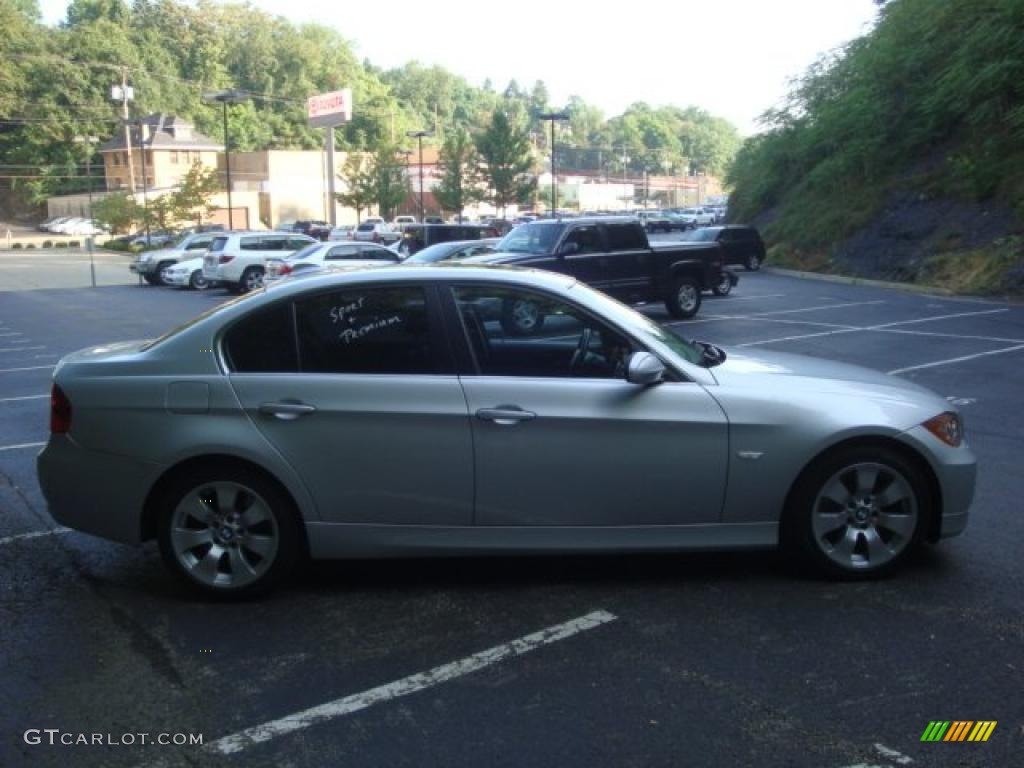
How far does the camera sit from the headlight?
4871 millimetres

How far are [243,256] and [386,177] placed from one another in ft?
154

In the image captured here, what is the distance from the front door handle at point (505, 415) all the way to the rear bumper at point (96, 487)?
1.57 meters

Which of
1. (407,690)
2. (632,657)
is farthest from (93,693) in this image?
(632,657)

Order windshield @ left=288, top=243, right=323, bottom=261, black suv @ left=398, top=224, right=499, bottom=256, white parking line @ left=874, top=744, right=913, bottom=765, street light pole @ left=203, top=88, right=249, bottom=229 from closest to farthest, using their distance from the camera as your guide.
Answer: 1. white parking line @ left=874, top=744, right=913, bottom=765
2. windshield @ left=288, top=243, right=323, bottom=261
3. black suv @ left=398, top=224, right=499, bottom=256
4. street light pole @ left=203, top=88, right=249, bottom=229

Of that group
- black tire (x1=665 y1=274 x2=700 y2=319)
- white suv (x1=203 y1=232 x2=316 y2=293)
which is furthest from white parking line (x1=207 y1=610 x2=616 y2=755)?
white suv (x1=203 y1=232 x2=316 y2=293)

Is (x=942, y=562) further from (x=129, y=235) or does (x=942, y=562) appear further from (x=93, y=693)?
(x=129, y=235)

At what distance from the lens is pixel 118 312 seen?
2203 centimetres

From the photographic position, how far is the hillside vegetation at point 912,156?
85.0 feet

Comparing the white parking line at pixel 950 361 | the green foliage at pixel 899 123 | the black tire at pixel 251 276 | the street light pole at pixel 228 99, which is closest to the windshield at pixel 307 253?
the black tire at pixel 251 276

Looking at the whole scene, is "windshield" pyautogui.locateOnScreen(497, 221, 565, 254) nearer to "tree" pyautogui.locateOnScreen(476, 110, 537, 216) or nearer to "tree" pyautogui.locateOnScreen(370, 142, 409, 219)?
"tree" pyautogui.locateOnScreen(476, 110, 537, 216)

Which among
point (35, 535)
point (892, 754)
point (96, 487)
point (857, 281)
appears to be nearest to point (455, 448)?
point (96, 487)

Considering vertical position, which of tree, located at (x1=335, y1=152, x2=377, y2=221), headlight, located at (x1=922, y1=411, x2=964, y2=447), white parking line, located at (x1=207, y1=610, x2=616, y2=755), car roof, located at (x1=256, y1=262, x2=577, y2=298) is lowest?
white parking line, located at (x1=207, y1=610, x2=616, y2=755)

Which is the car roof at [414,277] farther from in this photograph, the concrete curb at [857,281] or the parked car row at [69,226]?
the parked car row at [69,226]

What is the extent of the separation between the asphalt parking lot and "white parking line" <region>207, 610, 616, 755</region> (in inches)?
0.5
